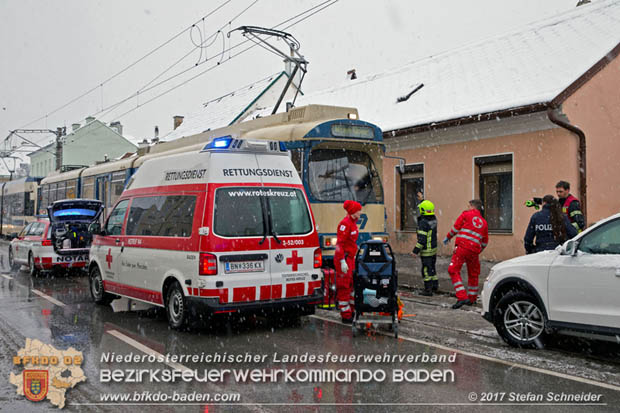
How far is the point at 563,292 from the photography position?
6406 mm

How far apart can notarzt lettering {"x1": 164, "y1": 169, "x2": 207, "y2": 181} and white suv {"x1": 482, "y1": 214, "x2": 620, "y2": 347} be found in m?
3.95

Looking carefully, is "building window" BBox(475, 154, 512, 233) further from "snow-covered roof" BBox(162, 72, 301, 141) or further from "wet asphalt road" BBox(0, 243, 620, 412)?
"snow-covered roof" BBox(162, 72, 301, 141)

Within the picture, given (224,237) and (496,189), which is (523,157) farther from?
(224,237)

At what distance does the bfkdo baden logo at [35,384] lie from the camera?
520 cm

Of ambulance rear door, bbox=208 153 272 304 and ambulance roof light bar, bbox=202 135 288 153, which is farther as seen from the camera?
ambulance roof light bar, bbox=202 135 288 153

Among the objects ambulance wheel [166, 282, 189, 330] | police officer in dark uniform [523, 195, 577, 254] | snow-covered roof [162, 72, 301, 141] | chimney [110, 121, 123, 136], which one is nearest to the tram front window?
police officer in dark uniform [523, 195, 577, 254]

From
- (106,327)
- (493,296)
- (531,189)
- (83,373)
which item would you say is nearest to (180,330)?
(106,327)

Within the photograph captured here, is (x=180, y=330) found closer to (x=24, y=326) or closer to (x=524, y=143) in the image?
(x=24, y=326)

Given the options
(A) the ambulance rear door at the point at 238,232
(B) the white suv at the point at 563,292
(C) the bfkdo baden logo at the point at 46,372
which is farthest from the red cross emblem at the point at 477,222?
(C) the bfkdo baden logo at the point at 46,372

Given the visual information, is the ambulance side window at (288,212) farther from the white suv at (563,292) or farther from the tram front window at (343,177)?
the tram front window at (343,177)

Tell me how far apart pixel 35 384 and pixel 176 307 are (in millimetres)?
2409

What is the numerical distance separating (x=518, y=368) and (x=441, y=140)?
41.3 feet

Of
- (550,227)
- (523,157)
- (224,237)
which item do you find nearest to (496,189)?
(523,157)

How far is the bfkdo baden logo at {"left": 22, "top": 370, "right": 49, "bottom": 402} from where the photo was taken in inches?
205
